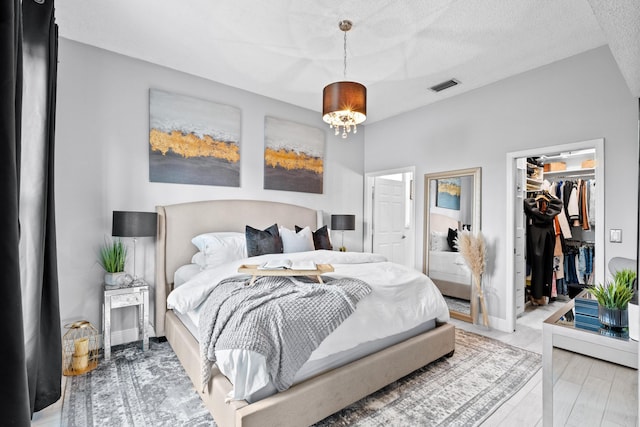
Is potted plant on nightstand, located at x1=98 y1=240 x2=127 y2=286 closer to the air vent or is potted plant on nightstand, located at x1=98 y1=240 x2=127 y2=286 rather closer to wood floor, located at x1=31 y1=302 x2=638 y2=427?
wood floor, located at x1=31 y1=302 x2=638 y2=427

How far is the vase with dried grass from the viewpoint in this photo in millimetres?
3594

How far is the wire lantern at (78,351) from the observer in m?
2.46

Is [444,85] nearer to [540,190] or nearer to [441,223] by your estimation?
[441,223]

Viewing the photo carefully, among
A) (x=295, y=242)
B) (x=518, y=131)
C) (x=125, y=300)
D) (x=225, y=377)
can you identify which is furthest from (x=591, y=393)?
(x=125, y=300)

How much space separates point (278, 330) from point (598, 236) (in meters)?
3.05

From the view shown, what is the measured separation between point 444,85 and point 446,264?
7.46 ft

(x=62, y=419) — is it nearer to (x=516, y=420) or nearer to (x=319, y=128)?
(x=516, y=420)

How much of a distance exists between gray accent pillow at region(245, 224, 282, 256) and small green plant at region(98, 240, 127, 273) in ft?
3.83

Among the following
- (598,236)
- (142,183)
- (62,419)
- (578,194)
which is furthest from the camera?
(578,194)

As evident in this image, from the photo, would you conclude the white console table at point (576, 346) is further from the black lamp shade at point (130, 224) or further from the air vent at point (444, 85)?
the black lamp shade at point (130, 224)

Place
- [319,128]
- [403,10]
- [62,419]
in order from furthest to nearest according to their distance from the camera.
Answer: [319,128], [403,10], [62,419]

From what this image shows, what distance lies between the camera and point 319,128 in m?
4.71

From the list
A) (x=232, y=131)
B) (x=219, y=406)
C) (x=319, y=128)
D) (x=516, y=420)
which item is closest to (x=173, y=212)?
(x=232, y=131)

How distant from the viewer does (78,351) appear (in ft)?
8.10
